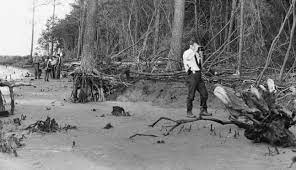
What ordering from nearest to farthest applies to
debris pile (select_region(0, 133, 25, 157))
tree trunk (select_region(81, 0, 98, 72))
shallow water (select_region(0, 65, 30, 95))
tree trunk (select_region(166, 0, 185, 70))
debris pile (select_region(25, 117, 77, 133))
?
debris pile (select_region(0, 133, 25, 157)) → debris pile (select_region(25, 117, 77, 133)) → tree trunk (select_region(81, 0, 98, 72)) → tree trunk (select_region(166, 0, 185, 70)) → shallow water (select_region(0, 65, 30, 95))

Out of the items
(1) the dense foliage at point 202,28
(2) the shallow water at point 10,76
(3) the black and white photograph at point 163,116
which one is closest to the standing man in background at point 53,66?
(2) the shallow water at point 10,76

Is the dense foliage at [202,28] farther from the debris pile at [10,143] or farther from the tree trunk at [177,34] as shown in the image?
the debris pile at [10,143]

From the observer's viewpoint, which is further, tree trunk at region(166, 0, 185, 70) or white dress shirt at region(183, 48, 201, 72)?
tree trunk at region(166, 0, 185, 70)

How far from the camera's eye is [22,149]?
612 cm

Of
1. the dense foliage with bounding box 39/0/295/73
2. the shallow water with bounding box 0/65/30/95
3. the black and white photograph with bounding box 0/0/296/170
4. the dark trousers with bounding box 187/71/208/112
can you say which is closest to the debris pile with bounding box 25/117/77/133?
the black and white photograph with bounding box 0/0/296/170

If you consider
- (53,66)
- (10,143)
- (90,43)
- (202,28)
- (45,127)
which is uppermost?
(202,28)

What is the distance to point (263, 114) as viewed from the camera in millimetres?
6320

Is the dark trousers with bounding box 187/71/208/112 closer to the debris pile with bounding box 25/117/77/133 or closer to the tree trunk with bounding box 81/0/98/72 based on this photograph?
the debris pile with bounding box 25/117/77/133

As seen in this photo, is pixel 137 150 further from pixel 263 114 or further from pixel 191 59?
pixel 191 59

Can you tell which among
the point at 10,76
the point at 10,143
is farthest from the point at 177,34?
the point at 10,76

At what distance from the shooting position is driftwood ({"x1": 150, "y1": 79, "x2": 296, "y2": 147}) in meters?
6.11

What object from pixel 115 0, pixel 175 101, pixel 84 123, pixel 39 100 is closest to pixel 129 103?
pixel 175 101

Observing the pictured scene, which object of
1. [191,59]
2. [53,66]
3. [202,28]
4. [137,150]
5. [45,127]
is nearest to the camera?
[137,150]

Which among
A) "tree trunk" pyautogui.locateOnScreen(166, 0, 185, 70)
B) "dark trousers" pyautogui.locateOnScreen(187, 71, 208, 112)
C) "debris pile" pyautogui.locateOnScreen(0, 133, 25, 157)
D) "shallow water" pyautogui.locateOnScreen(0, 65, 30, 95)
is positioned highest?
"tree trunk" pyautogui.locateOnScreen(166, 0, 185, 70)
